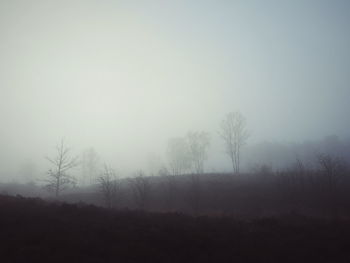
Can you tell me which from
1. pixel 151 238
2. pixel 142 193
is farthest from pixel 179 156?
pixel 151 238

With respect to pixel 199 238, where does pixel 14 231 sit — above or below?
above

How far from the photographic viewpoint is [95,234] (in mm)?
Answer: 13961

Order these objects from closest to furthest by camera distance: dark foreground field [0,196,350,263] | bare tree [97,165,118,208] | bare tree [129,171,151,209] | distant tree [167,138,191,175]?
1. dark foreground field [0,196,350,263]
2. bare tree [97,165,118,208]
3. bare tree [129,171,151,209]
4. distant tree [167,138,191,175]

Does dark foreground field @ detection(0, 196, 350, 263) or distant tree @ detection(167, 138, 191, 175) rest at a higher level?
distant tree @ detection(167, 138, 191, 175)

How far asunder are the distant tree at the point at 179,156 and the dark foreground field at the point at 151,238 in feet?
240

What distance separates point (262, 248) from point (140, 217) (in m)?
7.93

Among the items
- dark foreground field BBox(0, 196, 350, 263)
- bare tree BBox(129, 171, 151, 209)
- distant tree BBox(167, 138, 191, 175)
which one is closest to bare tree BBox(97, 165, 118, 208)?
bare tree BBox(129, 171, 151, 209)

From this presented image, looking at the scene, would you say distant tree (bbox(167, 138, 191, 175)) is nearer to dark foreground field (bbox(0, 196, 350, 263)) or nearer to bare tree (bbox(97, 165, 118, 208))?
bare tree (bbox(97, 165, 118, 208))

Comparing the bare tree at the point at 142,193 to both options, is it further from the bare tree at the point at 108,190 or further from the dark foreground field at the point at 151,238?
the dark foreground field at the point at 151,238

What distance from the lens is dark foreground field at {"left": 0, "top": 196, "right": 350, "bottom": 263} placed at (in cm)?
1199

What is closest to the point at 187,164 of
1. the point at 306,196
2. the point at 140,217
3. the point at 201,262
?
the point at 306,196

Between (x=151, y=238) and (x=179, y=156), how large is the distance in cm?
8037

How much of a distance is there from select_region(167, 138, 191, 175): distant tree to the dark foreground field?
7329 cm

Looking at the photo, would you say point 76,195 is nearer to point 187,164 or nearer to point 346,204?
point 346,204
